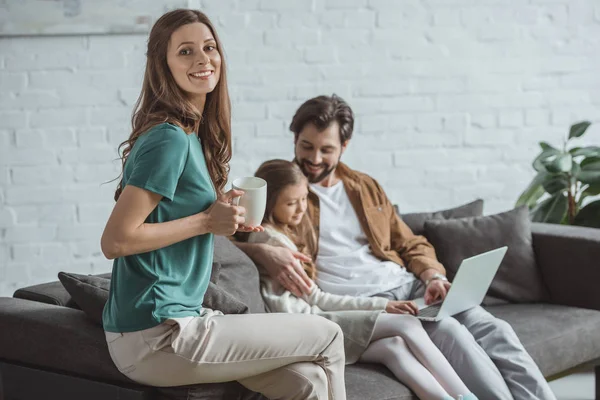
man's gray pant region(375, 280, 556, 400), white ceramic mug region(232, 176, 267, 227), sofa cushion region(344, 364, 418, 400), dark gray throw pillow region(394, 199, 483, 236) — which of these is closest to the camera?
white ceramic mug region(232, 176, 267, 227)

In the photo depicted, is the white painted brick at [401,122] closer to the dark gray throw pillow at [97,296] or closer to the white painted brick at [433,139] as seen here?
the white painted brick at [433,139]

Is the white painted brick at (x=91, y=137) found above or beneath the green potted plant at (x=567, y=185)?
above

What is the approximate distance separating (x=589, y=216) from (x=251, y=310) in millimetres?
1706

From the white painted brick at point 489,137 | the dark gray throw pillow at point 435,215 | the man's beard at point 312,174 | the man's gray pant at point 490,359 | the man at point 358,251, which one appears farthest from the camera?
the white painted brick at point 489,137

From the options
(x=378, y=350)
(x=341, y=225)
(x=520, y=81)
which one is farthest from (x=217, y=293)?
(x=520, y=81)

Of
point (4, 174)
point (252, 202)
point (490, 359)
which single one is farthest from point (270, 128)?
point (252, 202)

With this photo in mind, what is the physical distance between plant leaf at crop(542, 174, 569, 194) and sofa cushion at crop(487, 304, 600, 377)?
A: 0.60 metres

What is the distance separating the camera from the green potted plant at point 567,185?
3.57 meters

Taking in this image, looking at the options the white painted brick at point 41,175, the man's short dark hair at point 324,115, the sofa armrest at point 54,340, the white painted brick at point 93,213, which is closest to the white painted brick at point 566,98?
the man's short dark hair at point 324,115

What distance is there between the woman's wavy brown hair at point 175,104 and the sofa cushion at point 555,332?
1266 millimetres

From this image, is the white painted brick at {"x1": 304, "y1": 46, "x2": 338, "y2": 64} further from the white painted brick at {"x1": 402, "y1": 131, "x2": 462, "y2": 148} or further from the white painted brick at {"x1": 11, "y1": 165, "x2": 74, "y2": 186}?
the white painted brick at {"x1": 11, "y1": 165, "x2": 74, "y2": 186}

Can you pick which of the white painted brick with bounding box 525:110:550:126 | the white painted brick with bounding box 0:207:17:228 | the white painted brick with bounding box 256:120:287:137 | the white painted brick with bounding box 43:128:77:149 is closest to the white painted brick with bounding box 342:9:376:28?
the white painted brick with bounding box 256:120:287:137

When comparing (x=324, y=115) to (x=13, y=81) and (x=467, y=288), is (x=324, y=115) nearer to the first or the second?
(x=467, y=288)

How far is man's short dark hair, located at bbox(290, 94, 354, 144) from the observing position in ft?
9.69
